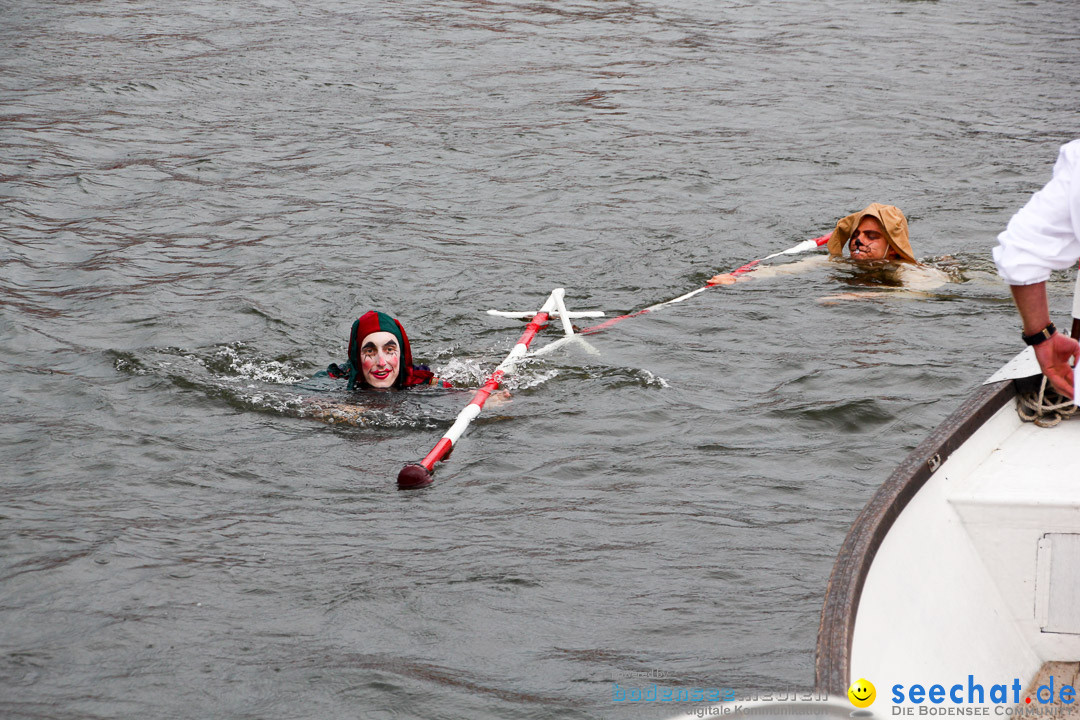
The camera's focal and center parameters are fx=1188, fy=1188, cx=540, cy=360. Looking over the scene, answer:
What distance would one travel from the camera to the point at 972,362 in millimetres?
8531

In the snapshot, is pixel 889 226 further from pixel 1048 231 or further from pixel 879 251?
pixel 1048 231

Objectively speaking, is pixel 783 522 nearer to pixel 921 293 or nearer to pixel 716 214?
pixel 921 293

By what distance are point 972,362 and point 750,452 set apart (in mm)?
2371

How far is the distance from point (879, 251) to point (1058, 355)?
277 inches

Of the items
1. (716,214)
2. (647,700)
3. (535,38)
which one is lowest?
(647,700)

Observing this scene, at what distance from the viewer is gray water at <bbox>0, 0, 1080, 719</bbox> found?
527 cm

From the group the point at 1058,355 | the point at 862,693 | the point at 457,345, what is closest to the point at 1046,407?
the point at 1058,355

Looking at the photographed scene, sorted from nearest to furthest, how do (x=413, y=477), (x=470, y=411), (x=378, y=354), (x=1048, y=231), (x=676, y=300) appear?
(x=1048, y=231), (x=413, y=477), (x=470, y=411), (x=378, y=354), (x=676, y=300)

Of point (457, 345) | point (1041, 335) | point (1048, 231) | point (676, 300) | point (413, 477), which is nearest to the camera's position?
point (1048, 231)

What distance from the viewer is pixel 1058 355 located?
12.3 ft

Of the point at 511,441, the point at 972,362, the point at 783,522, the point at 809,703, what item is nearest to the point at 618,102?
the point at 972,362

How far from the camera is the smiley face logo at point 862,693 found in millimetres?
3430

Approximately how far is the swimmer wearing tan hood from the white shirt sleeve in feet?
22.2

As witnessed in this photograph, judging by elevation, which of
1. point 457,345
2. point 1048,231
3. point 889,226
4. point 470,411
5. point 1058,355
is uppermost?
point 1048,231
